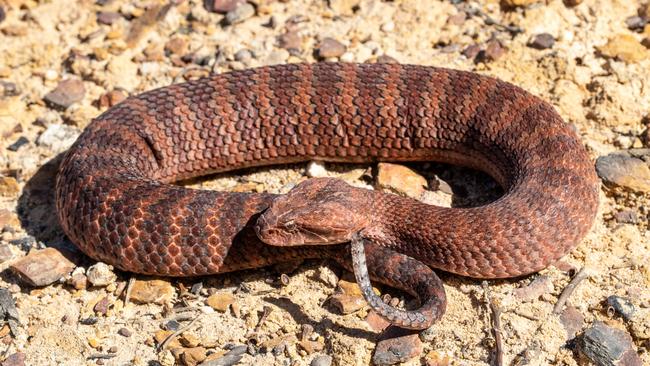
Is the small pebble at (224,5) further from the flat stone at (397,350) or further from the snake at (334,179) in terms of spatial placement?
the flat stone at (397,350)

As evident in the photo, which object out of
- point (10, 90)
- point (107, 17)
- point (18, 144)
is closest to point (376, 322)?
point (18, 144)

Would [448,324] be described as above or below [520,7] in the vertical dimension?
below

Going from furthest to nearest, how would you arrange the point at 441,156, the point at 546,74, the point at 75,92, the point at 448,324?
the point at 75,92
the point at 546,74
the point at 441,156
the point at 448,324

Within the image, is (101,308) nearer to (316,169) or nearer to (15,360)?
(15,360)

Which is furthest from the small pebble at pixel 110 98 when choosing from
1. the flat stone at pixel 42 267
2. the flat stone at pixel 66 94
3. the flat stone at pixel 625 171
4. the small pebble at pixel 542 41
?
the flat stone at pixel 625 171

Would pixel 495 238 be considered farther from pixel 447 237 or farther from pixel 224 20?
pixel 224 20

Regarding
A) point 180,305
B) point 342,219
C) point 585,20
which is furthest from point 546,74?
point 180,305

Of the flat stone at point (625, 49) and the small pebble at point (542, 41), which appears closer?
the flat stone at point (625, 49)
